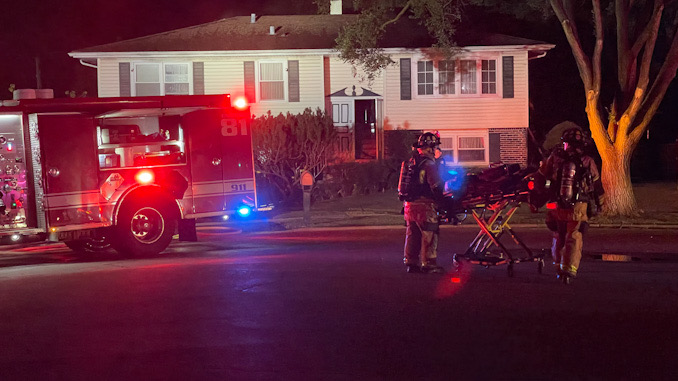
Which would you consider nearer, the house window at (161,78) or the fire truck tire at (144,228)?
the fire truck tire at (144,228)

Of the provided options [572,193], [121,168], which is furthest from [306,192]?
[572,193]

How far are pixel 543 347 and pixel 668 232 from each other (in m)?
11.2

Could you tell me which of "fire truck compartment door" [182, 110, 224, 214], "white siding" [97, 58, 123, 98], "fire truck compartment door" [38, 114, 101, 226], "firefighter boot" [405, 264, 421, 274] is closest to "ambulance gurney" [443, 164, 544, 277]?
"firefighter boot" [405, 264, 421, 274]

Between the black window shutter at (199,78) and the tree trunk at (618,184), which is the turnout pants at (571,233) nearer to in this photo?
the tree trunk at (618,184)

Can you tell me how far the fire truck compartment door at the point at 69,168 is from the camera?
13.4m

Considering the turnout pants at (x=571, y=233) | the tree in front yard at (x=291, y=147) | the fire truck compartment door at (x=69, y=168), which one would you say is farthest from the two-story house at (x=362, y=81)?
the turnout pants at (x=571, y=233)

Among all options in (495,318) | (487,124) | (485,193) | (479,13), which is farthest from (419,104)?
(495,318)

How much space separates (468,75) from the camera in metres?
31.2

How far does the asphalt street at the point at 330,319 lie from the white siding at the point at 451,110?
1793cm

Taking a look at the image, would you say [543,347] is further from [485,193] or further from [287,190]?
[287,190]

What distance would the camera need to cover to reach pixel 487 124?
31.2 m

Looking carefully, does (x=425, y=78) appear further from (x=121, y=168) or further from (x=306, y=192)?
(x=121, y=168)

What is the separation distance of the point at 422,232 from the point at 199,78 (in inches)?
840

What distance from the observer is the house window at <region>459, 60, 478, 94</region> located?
102 ft
